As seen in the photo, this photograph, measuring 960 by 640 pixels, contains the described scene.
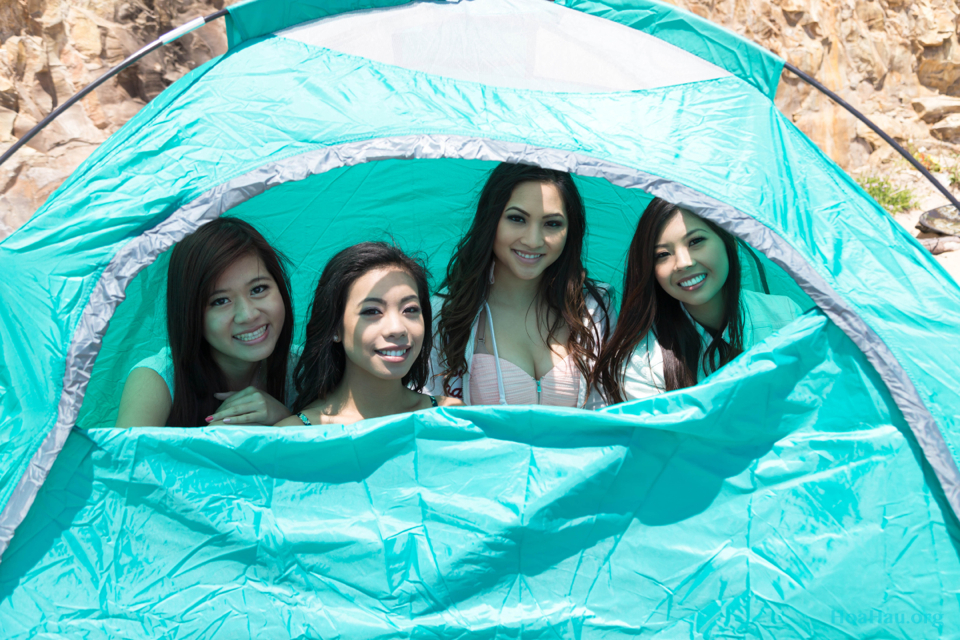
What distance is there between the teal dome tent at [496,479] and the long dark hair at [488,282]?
0.36 m

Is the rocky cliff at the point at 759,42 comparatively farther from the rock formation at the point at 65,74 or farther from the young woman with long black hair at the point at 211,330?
the young woman with long black hair at the point at 211,330

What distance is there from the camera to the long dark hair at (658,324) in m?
1.68

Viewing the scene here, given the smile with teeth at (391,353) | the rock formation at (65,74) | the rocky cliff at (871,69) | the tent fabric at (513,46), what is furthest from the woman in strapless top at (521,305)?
the rocky cliff at (871,69)

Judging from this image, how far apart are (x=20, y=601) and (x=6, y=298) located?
0.49 meters

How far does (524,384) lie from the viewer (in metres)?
1.78

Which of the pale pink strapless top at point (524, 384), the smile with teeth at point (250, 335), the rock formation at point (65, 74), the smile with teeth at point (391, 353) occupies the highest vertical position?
the rock formation at point (65, 74)

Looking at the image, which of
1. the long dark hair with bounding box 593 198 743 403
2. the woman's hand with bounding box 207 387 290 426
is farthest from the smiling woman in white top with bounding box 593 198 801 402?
the woman's hand with bounding box 207 387 290 426

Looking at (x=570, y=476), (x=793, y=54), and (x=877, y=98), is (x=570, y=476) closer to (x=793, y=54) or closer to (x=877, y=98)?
(x=793, y=54)

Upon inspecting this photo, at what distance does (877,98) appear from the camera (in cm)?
570

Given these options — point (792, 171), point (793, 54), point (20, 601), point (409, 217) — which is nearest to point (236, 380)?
point (20, 601)

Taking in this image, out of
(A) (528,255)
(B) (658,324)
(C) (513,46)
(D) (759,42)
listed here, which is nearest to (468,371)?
(A) (528,255)

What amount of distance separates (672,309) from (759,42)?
14.2 ft

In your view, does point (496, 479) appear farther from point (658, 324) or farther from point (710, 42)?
point (710, 42)

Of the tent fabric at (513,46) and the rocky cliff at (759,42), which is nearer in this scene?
the tent fabric at (513,46)
